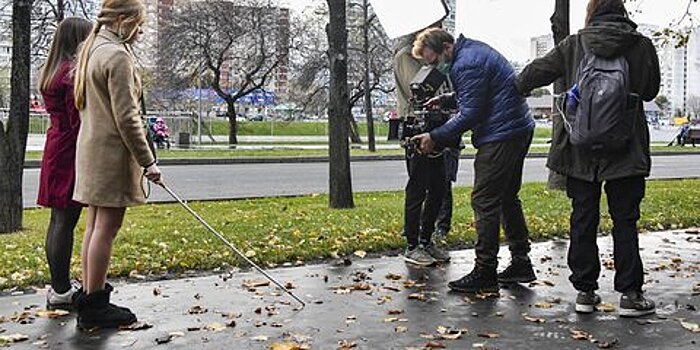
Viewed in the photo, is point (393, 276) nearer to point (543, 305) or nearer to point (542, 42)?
point (543, 305)

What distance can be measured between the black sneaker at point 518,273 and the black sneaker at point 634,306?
3.45 feet

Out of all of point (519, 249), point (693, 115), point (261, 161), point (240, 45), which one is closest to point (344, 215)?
point (519, 249)

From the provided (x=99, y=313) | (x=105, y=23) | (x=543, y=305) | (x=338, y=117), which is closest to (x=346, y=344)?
(x=99, y=313)

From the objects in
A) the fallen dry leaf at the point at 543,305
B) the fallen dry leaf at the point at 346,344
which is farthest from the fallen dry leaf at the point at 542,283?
the fallen dry leaf at the point at 346,344

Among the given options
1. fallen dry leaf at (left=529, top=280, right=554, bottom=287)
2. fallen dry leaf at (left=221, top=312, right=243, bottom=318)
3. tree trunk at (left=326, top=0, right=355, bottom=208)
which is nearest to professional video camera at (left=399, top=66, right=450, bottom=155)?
fallen dry leaf at (left=529, top=280, right=554, bottom=287)

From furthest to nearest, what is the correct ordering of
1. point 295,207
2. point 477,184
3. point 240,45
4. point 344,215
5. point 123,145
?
point 240,45, point 295,207, point 344,215, point 477,184, point 123,145

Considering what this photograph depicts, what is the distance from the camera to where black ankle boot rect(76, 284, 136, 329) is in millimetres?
4953

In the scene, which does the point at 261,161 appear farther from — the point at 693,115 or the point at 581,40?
the point at 693,115

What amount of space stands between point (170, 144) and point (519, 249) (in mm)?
29827

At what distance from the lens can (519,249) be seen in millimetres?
6414

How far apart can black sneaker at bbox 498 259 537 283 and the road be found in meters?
8.03

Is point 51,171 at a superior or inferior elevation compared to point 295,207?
superior

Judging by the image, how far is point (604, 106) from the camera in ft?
16.9

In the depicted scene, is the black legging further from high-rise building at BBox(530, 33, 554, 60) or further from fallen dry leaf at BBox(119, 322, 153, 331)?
high-rise building at BBox(530, 33, 554, 60)
